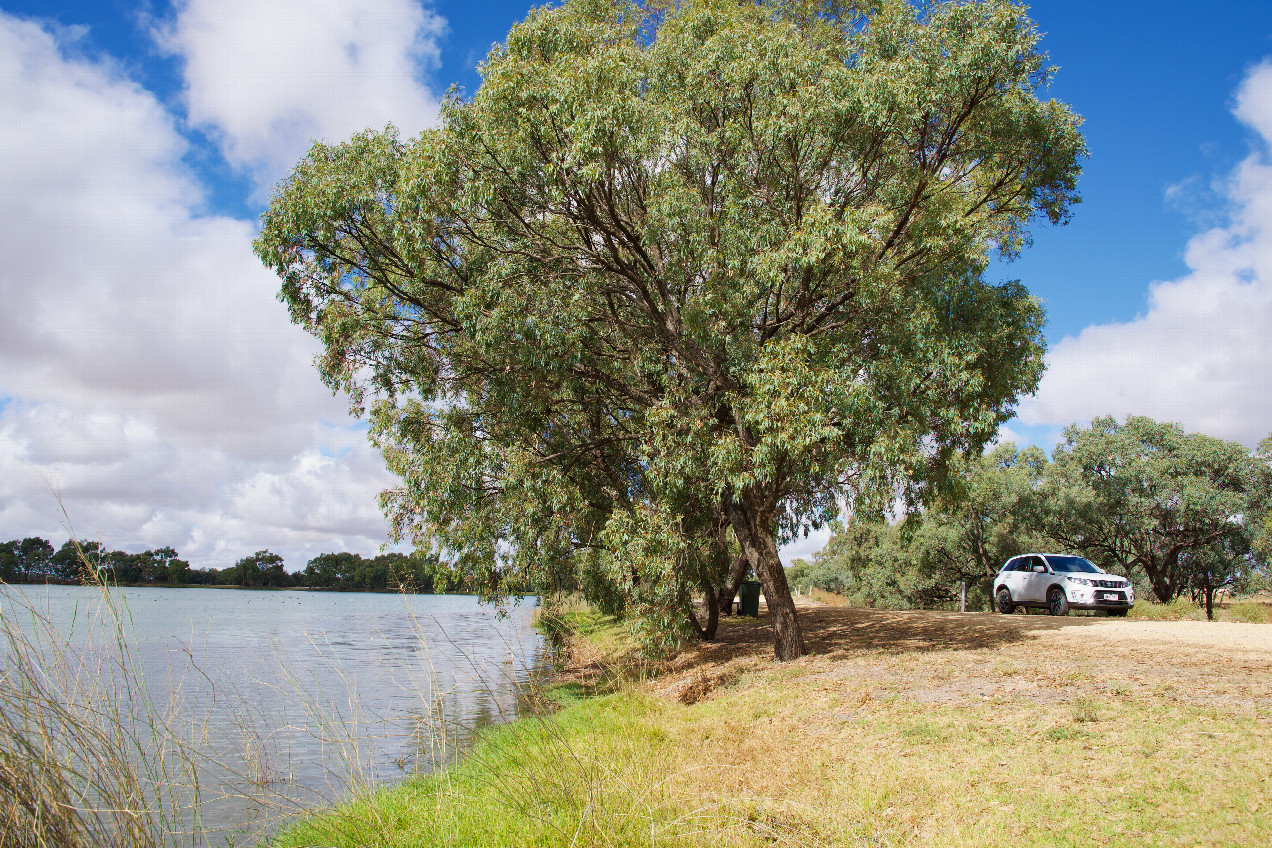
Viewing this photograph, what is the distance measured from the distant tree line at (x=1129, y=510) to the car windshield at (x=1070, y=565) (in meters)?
8.73

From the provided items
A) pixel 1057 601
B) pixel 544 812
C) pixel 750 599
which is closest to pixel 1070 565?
pixel 1057 601

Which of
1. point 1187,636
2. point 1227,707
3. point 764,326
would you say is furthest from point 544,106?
point 1187,636

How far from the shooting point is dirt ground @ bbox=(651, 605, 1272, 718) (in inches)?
301

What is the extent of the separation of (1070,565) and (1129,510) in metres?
14.8

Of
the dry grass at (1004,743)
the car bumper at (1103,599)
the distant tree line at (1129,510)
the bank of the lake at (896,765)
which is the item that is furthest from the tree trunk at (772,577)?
the distant tree line at (1129,510)

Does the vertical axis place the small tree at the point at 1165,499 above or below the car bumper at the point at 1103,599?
above

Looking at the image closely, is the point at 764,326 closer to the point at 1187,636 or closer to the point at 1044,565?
the point at 1187,636

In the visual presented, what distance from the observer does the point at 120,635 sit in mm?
4109

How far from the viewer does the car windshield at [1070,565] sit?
19.3 meters

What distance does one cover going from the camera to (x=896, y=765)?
6156 millimetres

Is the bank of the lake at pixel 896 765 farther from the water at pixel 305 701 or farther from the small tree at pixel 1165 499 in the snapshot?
the small tree at pixel 1165 499

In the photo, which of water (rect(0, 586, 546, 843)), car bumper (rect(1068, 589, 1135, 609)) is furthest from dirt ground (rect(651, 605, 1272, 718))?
water (rect(0, 586, 546, 843))

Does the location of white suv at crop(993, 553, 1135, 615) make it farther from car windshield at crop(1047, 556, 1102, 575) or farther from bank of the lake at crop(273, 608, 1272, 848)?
bank of the lake at crop(273, 608, 1272, 848)

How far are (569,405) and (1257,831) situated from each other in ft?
37.0
